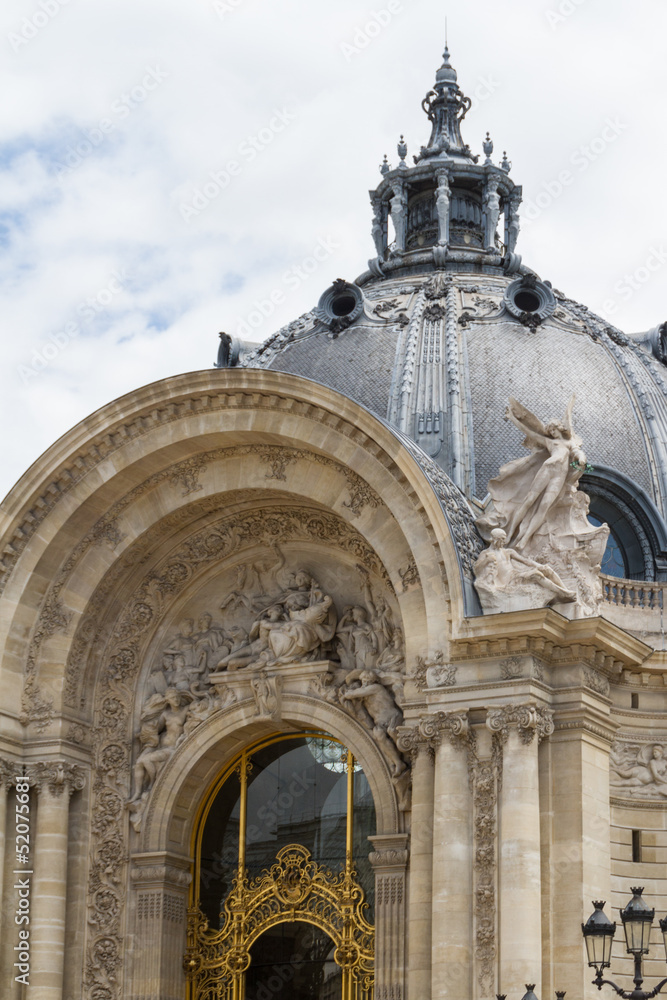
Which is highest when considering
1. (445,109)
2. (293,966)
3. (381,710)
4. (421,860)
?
(445,109)

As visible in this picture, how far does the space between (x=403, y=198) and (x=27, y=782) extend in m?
12.6

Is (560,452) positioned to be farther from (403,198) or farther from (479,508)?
(403,198)

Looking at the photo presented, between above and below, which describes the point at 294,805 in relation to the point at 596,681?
below

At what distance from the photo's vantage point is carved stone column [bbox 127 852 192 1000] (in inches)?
918

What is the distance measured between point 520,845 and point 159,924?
20.4 ft

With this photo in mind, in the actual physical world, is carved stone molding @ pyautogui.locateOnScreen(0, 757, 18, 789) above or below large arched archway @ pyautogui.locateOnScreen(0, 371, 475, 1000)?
below

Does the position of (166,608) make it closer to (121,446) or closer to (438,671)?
(121,446)

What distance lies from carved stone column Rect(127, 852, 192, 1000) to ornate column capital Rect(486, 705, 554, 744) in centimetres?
591

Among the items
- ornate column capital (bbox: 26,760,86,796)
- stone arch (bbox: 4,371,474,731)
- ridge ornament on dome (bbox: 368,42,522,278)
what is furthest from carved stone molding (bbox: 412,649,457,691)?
ridge ornament on dome (bbox: 368,42,522,278)

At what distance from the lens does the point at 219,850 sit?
24.5 metres

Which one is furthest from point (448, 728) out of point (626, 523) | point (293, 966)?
point (626, 523)

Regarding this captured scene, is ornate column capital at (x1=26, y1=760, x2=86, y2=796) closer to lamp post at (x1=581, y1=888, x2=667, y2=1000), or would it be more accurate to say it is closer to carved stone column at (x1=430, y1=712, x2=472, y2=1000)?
carved stone column at (x1=430, y1=712, x2=472, y2=1000)

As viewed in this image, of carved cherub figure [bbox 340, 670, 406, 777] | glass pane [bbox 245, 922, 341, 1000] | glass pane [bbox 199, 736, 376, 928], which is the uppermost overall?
carved cherub figure [bbox 340, 670, 406, 777]

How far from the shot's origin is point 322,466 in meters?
23.1
